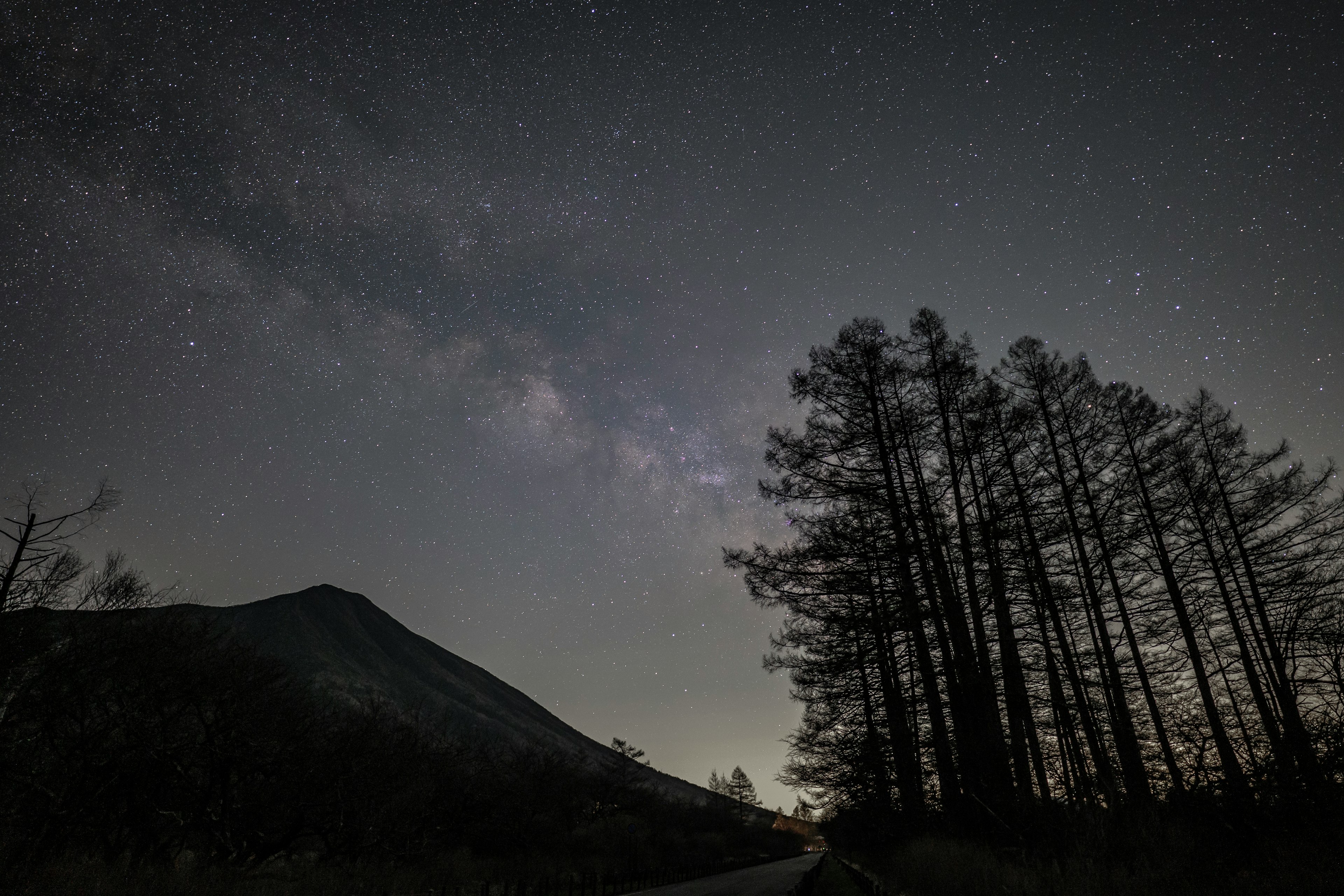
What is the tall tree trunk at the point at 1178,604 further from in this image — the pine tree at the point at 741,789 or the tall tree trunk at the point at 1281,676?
the pine tree at the point at 741,789

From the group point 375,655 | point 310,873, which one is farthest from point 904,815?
point 375,655

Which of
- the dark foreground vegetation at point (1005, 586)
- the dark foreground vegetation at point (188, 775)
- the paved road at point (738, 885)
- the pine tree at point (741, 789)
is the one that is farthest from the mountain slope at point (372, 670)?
the dark foreground vegetation at point (1005, 586)

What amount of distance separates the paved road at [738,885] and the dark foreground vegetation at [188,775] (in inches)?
163

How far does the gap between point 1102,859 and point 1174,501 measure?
12267 millimetres

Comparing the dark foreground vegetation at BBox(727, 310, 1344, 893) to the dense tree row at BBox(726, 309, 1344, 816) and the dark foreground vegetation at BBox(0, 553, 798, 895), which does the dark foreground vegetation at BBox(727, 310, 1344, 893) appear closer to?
the dense tree row at BBox(726, 309, 1344, 816)

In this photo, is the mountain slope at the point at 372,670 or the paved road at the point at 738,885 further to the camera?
the mountain slope at the point at 372,670

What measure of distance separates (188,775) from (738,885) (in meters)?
21.3

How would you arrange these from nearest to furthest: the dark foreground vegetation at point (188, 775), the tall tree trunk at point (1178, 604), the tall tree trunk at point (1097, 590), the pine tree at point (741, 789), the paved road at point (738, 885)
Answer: the tall tree trunk at point (1097, 590), the tall tree trunk at point (1178, 604), the dark foreground vegetation at point (188, 775), the paved road at point (738, 885), the pine tree at point (741, 789)

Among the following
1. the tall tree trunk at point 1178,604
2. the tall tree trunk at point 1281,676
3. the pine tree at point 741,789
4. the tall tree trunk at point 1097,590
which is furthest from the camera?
the pine tree at point 741,789

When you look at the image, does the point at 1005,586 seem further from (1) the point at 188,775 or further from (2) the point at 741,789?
(2) the point at 741,789

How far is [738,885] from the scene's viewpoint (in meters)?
26.7

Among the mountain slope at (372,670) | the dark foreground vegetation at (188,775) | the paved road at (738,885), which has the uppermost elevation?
the mountain slope at (372,670)

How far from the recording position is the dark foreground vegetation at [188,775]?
582 inches

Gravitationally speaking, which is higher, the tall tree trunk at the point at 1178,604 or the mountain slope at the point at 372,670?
the mountain slope at the point at 372,670
